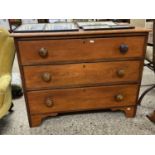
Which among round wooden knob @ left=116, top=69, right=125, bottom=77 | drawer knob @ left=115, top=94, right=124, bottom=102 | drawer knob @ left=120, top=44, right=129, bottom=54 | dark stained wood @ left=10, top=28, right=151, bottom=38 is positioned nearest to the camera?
dark stained wood @ left=10, top=28, right=151, bottom=38

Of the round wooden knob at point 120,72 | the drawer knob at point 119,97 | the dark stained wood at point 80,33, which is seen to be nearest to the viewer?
the dark stained wood at point 80,33

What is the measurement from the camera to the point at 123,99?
1.62 meters

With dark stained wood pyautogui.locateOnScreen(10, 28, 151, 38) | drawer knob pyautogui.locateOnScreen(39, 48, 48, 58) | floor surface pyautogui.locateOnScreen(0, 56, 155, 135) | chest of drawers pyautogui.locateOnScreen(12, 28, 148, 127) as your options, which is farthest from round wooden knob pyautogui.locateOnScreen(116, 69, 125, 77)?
drawer knob pyautogui.locateOnScreen(39, 48, 48, 58)

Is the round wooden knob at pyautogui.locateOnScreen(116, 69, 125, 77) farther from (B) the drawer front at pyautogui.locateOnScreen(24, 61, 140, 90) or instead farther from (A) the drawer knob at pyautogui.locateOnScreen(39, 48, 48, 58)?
(A) the drawer knob at pyautogui.locateOnScreen(39, 48, 48, 58)

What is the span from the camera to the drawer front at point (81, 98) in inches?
Answer: 59.2

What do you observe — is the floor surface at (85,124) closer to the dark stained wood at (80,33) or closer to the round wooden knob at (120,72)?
the round wooden knob at (120,72)

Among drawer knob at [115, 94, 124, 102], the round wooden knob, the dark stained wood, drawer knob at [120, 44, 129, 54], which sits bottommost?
drawer knob at [115, 94, 124, 102]

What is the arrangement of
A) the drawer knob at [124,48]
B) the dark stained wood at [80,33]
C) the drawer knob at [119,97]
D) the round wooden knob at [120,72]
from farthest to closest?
the drawer knob at [119,97]
the round wooden knob at [120,72]
the drawer knob at [124,48]
the dark stained wood at [80,33]

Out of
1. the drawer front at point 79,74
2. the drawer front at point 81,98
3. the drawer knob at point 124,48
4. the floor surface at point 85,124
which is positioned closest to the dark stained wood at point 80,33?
the drawer knob at point 124,48

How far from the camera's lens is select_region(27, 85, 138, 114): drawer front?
1503 mm

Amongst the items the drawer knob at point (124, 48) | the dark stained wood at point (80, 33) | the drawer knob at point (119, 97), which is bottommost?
the drawer knob at point (119, 97)

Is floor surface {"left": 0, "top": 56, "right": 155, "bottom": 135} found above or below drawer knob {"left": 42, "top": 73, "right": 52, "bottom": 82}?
below

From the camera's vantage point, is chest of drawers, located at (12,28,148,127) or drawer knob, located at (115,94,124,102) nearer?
chest of drawers, located at (12,28,148,127)
